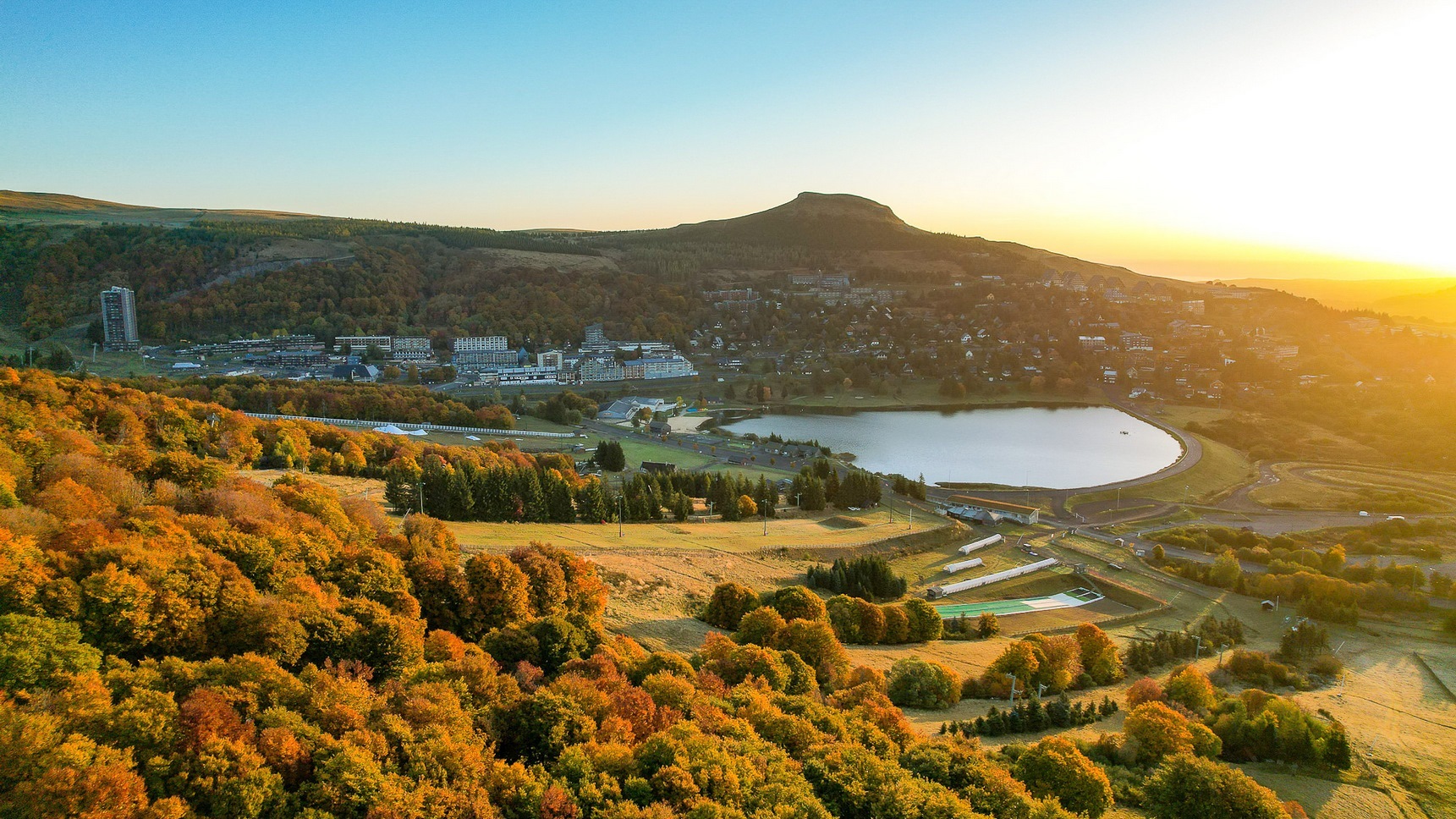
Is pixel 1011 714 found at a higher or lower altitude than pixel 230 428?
lower

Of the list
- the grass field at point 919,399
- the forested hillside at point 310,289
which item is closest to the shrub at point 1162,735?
the grass field at point 919,399

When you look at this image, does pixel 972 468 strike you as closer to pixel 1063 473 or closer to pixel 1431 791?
pixel 1063 473

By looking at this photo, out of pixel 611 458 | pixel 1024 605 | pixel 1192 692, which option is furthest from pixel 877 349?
pixel 1192 692

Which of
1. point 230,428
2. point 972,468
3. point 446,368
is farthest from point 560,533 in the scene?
point 446,368

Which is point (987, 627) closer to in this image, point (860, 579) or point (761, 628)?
point (860, 579)

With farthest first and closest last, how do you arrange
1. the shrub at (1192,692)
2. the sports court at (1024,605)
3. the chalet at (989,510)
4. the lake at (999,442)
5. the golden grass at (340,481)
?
1. the lake at (999,442)
2. the chalet at (989,510)
3. the golden grass at (340,481)
4. the sports court at (1024,605)
5. the shrub at (1192,692)

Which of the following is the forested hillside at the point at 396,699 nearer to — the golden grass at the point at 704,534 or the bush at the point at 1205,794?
the bush at the point at 1205,794

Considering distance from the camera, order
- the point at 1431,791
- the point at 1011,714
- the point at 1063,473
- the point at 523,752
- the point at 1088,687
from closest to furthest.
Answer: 1. the point at 523,752
2. the point at 1431,791
3. the point at 1011,714
4. the point at 1088,687
5. the point at 1063,473

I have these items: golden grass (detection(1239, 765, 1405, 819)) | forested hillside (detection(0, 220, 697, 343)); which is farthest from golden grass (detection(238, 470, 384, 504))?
forested hillside (detection(0, 220, 697, 343))
